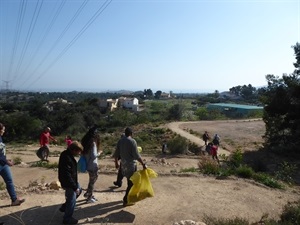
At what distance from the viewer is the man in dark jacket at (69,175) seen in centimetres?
585

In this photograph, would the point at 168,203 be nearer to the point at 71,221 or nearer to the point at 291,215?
the point at 71,221

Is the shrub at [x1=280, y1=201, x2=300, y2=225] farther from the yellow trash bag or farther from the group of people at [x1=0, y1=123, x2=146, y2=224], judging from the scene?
the group of people at [x1=0, y1=123, x2=146, y2=224]

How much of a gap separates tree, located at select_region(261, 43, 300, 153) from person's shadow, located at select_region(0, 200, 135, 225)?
694 inches

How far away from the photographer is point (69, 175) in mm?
5848

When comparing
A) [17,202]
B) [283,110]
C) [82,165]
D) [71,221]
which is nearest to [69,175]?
[71,221]

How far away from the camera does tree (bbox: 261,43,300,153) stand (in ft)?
70.4

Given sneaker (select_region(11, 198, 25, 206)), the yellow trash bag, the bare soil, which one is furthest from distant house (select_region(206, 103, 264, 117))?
sneaker (select_region(11, 198, 25, 206))

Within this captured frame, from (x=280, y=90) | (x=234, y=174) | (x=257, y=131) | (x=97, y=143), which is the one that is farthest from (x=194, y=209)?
(x=257, y=131)

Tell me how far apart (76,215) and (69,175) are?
1.15 m

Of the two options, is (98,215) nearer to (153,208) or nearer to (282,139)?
(153,208)

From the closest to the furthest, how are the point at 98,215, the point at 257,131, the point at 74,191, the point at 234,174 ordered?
the point at 74,191 < the point at 98,215 < the point at 234,174 < the point at 257,131

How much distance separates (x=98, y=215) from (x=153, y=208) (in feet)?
3.98

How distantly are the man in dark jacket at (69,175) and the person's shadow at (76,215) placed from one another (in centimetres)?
36

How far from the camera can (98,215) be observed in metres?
6.57
